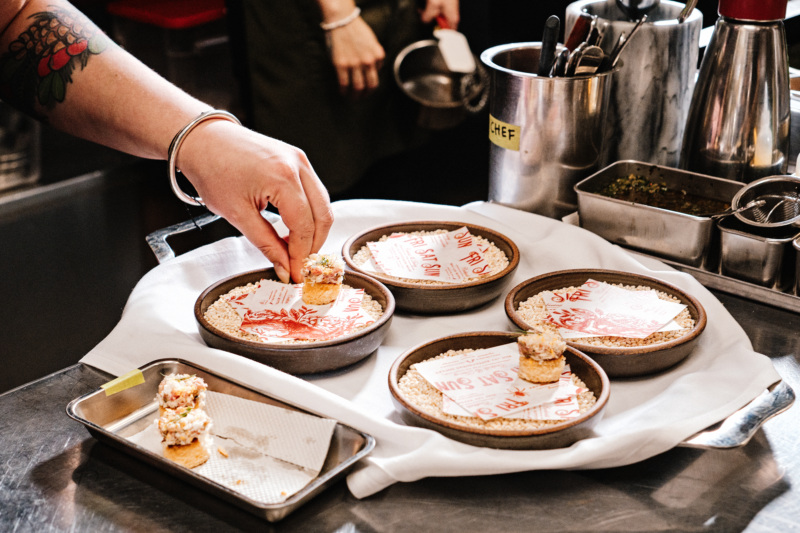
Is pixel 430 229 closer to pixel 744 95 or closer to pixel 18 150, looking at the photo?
pixel 744 95

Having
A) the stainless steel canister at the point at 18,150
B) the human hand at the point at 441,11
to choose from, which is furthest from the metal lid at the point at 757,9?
the stainless steel canister at the point at 18,150

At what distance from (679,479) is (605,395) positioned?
0.14 m

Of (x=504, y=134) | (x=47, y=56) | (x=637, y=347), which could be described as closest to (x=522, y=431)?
(x=637, y=347)

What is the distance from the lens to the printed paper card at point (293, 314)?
1308 mm

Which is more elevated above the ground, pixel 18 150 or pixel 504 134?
pixel 504 134

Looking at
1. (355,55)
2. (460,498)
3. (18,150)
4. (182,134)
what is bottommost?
A: (18,150)

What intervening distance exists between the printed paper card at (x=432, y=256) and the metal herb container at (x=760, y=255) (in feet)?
1.42

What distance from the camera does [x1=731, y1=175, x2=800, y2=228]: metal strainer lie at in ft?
4.72

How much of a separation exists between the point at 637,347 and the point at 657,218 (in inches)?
16.1

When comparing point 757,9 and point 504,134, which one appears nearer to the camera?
point 757,9

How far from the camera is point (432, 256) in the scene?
A: 1.56 meters

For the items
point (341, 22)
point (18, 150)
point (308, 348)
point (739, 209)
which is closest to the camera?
point (308, 348)

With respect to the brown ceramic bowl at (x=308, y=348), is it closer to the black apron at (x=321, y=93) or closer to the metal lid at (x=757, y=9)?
the metal lid at (x=757, y=9)

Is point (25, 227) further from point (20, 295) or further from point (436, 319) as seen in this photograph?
point (436, 319)
